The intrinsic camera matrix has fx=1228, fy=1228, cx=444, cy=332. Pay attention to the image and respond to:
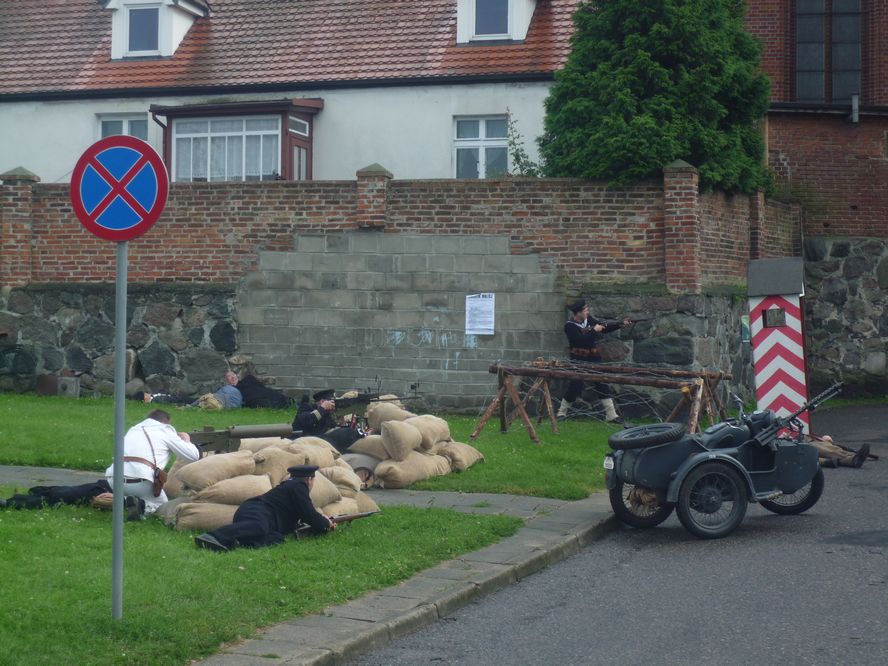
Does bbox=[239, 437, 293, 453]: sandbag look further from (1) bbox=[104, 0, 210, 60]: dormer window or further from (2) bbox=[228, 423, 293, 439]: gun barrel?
(1) bbox=[104, 0, 210, 60]: dormer window

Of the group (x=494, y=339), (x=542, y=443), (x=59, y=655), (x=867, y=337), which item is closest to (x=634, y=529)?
(x=542, y=443)

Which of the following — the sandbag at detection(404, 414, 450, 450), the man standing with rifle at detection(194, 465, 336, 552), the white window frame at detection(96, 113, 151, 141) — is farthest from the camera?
the white window frame at detection(96, 113, 151, 141)

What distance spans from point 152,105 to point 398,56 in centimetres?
543

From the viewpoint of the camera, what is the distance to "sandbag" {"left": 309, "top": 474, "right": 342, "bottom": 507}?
32.9 feet

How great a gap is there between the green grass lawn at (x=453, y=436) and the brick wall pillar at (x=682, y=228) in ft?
8.18

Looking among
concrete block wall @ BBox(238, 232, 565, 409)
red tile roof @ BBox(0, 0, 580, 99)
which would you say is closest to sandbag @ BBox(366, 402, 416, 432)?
concrete block wall @ BBox(238, 232, 565, 409)

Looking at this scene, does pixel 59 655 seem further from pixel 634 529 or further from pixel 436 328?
pixel 436 328

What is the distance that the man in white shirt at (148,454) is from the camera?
1032 centimetres

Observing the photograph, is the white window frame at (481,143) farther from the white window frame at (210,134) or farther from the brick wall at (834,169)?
the brick wall at (834,169)

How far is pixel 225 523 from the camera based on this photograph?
961 cm

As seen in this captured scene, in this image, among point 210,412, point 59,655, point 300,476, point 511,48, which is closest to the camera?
point 59,655

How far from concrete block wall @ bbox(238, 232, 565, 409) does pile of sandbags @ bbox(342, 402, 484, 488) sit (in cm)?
547

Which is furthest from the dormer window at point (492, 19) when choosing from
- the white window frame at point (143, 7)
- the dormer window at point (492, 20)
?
the white window frame at point (143, 7)

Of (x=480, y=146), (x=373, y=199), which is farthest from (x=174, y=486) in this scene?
(x=480, y=146)
